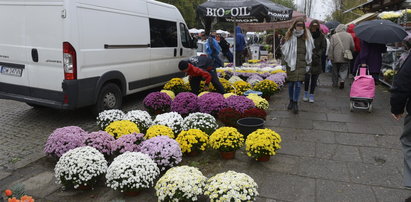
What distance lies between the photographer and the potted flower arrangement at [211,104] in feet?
21.3

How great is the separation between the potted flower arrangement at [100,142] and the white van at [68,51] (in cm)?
172

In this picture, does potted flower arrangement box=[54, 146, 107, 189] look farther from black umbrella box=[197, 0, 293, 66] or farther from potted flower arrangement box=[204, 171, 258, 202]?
black umbrella box=[197, 0, 293, 66]

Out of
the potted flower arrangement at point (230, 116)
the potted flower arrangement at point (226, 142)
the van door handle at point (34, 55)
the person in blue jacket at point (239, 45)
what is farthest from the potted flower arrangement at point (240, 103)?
the person in blue jacket at point (239, 45)

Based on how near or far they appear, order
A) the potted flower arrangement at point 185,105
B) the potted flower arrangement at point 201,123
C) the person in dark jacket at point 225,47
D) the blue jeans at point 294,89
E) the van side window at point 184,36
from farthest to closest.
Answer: the person in dark jacket at point 225,47 → the van side window at point 184,36 → the blue jeans at point 294,89 → the potted flower arrangement at point 185,105 → the potted flower arrangement at point 201,123

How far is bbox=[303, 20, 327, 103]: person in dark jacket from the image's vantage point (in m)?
7.98

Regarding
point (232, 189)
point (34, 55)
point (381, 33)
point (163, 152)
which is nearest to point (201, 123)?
point (163, 152)

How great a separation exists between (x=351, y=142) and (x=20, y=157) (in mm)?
5369

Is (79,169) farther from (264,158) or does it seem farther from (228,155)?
(264,158)

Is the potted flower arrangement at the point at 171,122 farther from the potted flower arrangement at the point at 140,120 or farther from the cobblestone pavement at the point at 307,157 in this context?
the cobblestone pavement at the point at 307,157

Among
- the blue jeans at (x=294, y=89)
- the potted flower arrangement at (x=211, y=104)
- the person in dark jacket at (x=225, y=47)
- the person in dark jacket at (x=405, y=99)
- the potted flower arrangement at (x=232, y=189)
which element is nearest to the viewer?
the potted flower arrangement at (x=232, y=189)

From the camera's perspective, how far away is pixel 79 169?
379 centimetres

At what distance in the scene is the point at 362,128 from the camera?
20.0 ft

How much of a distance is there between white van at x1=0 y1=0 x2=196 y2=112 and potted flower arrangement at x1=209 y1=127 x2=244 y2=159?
309 centimetres

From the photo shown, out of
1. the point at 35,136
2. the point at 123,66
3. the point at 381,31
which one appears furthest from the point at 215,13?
the point at 35,136
